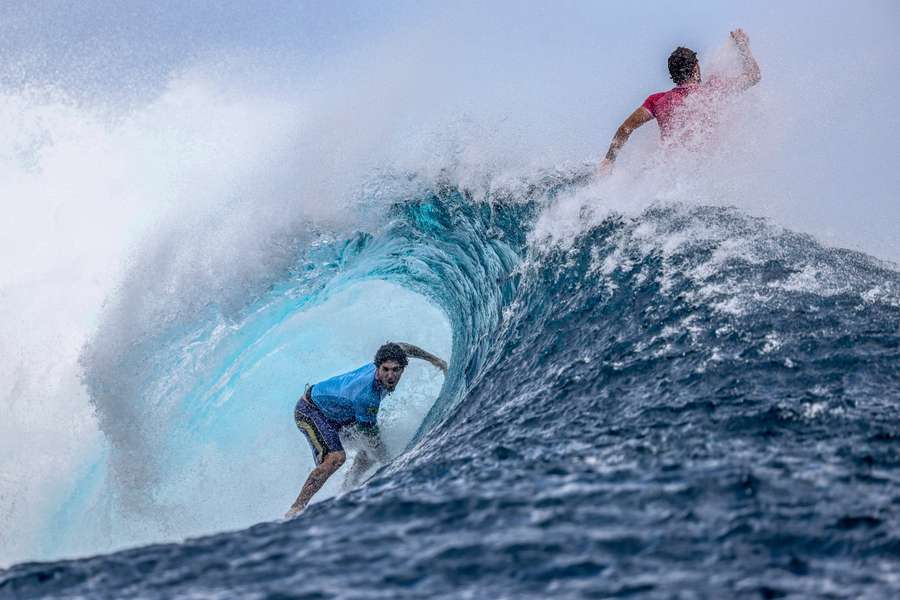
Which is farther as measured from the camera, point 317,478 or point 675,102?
point 317,478

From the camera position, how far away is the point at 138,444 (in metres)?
7.76

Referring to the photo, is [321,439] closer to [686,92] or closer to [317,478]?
[317,478]

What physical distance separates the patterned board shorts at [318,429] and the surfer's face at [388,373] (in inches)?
21.6

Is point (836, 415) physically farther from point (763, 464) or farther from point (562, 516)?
point (562, 516)

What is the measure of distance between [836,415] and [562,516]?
1.26 meters

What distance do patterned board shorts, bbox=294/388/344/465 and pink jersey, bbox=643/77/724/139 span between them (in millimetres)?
3104

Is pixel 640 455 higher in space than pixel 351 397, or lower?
lower

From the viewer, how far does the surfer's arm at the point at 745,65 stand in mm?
5316

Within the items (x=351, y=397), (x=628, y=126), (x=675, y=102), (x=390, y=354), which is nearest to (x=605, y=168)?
(x=628, y=126)

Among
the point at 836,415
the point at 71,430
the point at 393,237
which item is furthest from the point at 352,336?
the point at 836,415

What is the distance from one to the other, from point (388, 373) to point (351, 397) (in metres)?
0.41

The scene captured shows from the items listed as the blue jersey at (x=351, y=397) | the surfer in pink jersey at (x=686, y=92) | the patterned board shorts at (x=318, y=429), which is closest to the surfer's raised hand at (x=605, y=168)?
the surfer in pink jersey at (x=686, y=92)

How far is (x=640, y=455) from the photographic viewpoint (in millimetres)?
2795

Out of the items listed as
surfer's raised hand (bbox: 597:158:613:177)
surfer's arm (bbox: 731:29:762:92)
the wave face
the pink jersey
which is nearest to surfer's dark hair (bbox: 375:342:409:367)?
the wave face
